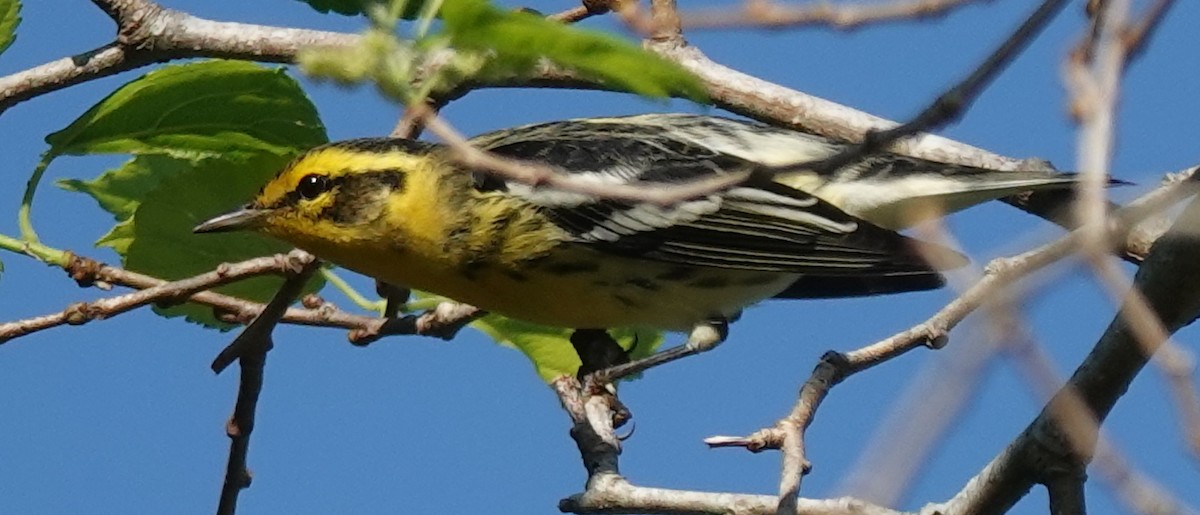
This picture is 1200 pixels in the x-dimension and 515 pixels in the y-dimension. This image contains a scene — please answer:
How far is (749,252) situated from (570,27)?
2848 mm

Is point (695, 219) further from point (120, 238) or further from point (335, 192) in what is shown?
point (120, 238)

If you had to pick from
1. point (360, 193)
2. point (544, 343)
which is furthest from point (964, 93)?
point (360, 193)

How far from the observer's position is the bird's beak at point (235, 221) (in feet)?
11.8

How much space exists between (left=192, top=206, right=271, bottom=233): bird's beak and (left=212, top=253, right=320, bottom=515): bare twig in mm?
415

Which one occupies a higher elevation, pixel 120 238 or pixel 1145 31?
pixel 120 238

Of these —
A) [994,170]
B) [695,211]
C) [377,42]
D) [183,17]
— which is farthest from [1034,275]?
[695,211]

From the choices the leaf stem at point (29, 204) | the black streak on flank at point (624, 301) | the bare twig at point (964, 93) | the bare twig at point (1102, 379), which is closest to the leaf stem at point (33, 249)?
the leaf stem at point (29, 204)

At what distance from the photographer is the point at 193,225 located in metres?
3.52

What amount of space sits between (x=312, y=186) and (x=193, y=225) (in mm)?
583

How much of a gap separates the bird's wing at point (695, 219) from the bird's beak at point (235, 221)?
0.62m

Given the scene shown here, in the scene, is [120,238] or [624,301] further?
[624,301]

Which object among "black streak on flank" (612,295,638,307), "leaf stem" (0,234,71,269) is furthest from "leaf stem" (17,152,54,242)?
"black streak on flank" (612,295,638,307)

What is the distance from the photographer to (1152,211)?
181cm

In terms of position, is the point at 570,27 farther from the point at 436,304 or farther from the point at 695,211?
the point at 695,211
